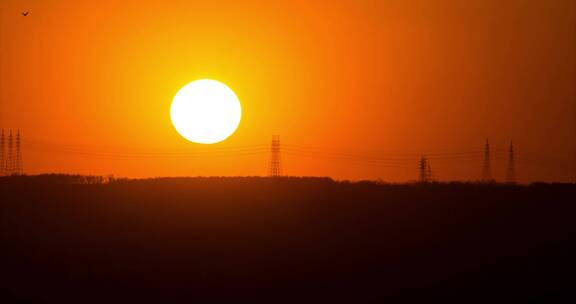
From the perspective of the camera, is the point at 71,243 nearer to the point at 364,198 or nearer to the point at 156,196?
the point at 156,196

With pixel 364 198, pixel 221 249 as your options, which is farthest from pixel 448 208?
pixel 221 249

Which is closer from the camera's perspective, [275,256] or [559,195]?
[275,256]

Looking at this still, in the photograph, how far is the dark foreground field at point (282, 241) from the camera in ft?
123

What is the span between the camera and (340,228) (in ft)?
155

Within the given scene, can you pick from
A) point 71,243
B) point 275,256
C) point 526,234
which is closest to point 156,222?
point 71,243

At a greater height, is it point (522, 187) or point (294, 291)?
point (522, 187)

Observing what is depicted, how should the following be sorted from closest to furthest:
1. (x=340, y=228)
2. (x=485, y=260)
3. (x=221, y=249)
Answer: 1. (x=485, y=260)
2. (x=221, y=249)
3. (x=340, y=228)

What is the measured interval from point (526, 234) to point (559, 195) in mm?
7659

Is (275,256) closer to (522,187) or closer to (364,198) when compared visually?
(364,198)

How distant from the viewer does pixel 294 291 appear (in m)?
37.0

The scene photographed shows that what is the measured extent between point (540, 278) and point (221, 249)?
538 inches

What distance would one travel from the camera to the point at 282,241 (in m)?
44.7

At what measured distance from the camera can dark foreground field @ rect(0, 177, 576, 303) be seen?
123 ft

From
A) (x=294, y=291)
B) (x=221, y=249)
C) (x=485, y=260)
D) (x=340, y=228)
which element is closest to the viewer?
(x=294, y=291)
